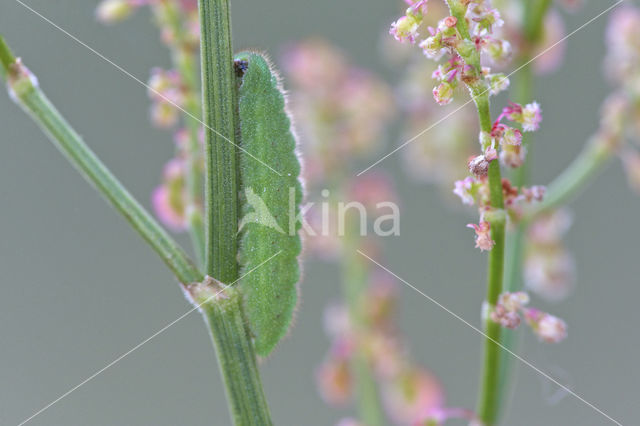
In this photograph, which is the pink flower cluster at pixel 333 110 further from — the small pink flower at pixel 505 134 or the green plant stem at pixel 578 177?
the small pink flower at pixel 505 134

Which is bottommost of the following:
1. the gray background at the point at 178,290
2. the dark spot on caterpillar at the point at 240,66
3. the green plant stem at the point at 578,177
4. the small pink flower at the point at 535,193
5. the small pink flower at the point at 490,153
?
the small pink flower at the point at 490,153

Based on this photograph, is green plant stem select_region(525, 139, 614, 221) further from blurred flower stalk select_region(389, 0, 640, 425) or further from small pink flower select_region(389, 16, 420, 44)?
small pink flower select_region(389, 16, 420, 44)

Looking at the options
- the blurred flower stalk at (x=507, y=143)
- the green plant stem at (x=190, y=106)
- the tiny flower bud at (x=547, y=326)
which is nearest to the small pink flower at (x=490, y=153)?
the blurred flower stalk at (x=507, y=143)

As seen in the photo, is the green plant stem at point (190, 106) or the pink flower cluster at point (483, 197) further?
the green plant stem at point (190, 106)

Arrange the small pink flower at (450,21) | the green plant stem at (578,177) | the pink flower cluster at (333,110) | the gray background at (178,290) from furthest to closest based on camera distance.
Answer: the gray background at (178,290) < the pink flower cluster at (333,110) < the green plant stem at (578,177) < the small pink flower at (450,21)

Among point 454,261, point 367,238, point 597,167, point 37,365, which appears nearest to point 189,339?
point 37,365

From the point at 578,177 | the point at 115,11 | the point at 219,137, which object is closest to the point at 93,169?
the point at 219,137

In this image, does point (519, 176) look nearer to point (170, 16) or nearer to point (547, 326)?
point (547, 326)
